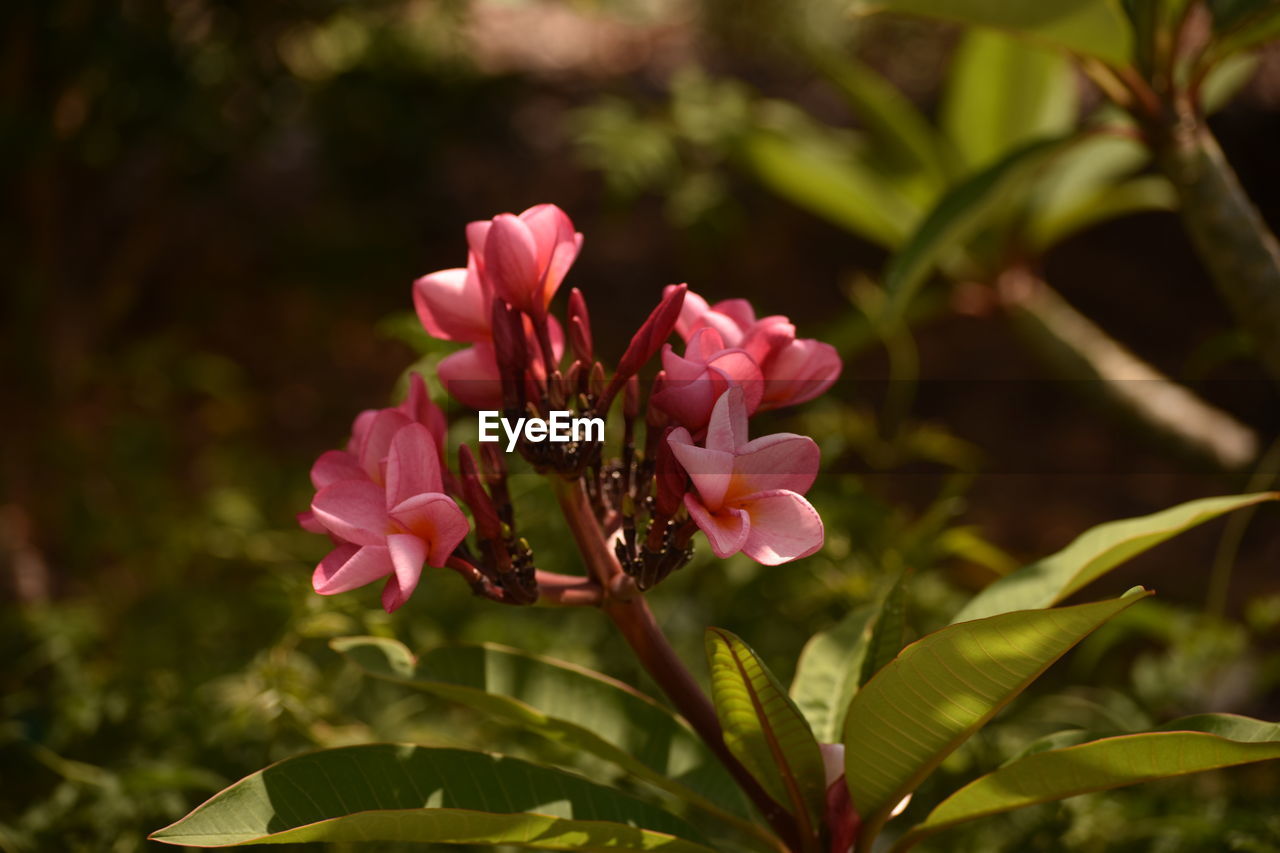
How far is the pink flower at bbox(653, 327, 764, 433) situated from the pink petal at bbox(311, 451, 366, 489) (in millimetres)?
176

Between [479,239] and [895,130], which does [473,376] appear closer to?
[479,239]

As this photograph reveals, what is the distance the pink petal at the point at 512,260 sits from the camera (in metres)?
0.49

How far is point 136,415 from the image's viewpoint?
6.01 ft

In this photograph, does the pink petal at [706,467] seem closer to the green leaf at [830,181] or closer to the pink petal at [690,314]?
the pink petal at [690,314]

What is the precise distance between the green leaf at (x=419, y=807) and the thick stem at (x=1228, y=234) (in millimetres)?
609

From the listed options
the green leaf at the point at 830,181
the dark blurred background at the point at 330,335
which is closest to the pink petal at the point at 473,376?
the dark blurred background at the point at 330,335

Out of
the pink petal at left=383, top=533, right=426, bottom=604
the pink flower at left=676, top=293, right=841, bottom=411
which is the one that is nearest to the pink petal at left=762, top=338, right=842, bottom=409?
the pink flower at left=676, top=293, right=841, bottom=411

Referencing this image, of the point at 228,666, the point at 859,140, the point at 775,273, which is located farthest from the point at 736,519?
the point at 775,273

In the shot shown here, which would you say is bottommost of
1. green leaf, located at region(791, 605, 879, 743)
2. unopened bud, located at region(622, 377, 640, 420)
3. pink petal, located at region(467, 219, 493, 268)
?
green leaf, located at region(791, 605, 879, 743)

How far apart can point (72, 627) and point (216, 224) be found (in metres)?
1.11

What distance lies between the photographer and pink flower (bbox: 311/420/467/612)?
0.43 metres

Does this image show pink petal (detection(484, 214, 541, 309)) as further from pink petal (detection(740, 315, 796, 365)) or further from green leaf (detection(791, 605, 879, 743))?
green leaf (detection(791, 605, 879, 743))

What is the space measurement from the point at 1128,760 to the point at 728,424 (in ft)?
0.83

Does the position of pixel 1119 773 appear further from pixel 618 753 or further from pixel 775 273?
pixel 775 273
